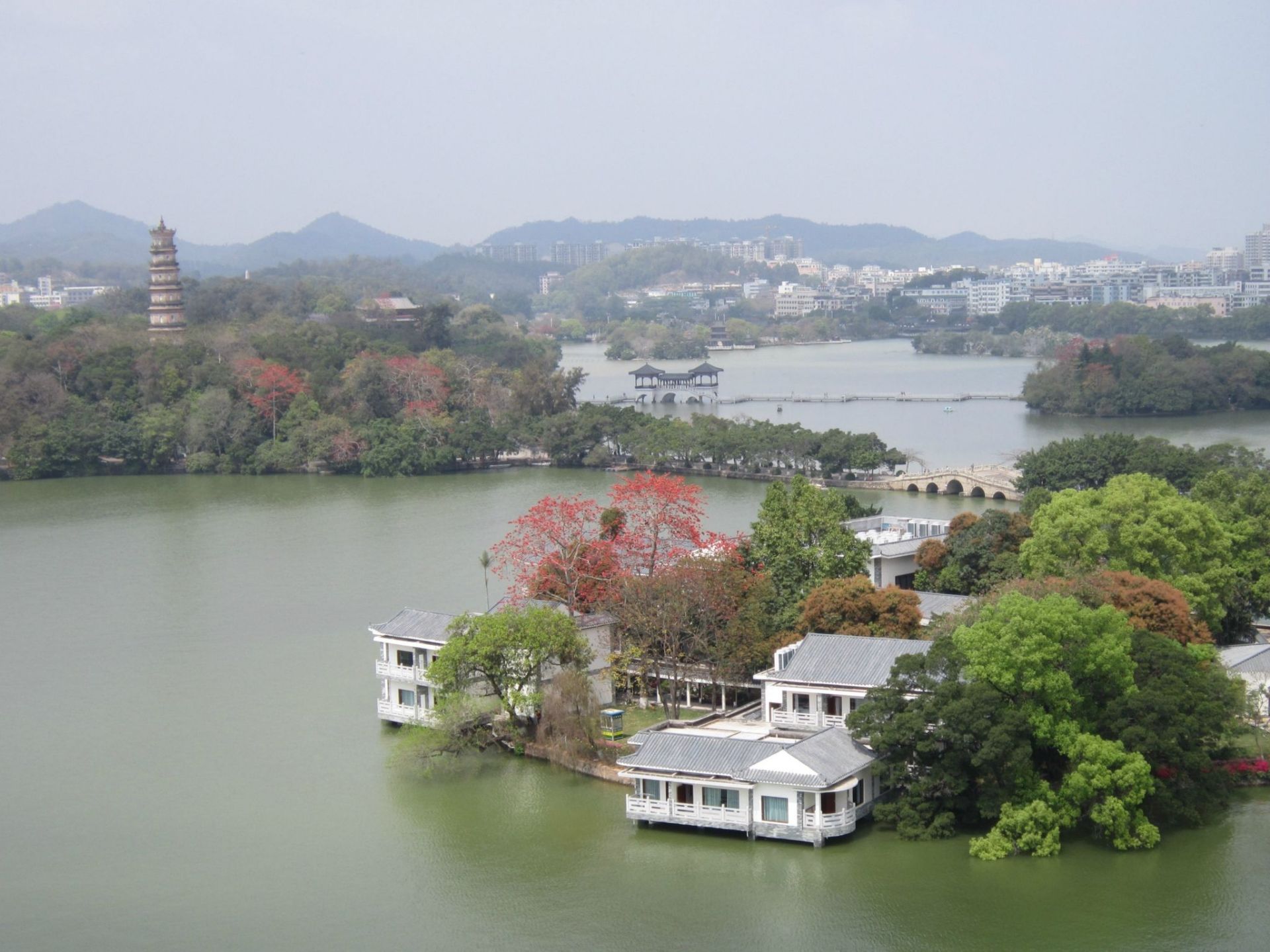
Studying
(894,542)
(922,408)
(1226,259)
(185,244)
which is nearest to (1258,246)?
(1226,259)

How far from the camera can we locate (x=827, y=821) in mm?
8758

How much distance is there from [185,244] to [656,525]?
543 feet

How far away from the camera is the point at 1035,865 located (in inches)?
332

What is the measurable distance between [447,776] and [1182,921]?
4.60 m

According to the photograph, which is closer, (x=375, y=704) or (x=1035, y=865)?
(x=1035, y=865)

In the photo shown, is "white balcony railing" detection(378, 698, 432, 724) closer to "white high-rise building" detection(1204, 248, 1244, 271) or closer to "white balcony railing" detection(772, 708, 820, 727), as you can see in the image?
"white balcony railing" detection(772, 708, 820, 727)

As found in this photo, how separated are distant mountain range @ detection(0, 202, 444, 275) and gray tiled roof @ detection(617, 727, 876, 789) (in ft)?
338

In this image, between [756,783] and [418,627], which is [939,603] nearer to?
[756,783]

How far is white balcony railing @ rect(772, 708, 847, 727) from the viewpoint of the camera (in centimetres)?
994

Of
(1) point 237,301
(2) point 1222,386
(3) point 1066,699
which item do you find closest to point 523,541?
(3) point 1066,699

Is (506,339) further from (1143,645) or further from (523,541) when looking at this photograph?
(1143,645)

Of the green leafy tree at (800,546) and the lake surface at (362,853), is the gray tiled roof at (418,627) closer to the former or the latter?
the lake surface at (362,853)

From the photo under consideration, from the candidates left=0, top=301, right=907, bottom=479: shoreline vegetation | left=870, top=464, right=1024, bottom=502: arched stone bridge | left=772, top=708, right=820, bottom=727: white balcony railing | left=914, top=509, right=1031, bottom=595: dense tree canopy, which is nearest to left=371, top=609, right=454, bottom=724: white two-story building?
left=772, top=708, right=820, bottom=727: white balcony railing

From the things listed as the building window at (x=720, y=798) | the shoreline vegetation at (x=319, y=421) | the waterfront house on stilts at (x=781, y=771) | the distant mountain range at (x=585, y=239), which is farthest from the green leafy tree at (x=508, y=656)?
the distant mountain range at (x=585, y=239)
